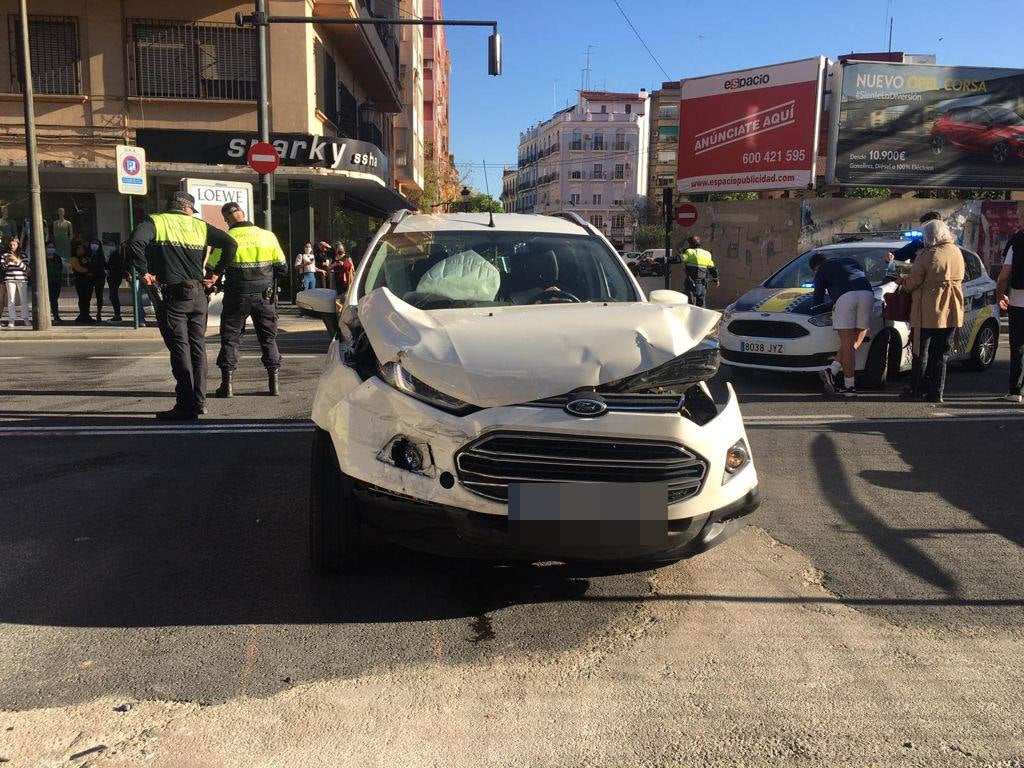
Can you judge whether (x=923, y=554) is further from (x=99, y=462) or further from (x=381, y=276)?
(x=99, y=462)

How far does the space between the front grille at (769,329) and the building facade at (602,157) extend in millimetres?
100198

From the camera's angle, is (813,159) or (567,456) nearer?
(567,456)

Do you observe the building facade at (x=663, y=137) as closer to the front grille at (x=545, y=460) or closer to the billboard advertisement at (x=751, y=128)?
the billboard advertisement at (x=751, y=128)

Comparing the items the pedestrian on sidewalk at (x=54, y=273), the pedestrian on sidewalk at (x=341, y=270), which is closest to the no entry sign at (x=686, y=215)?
the pedestrian on sidewalk at (x=341, y=270)

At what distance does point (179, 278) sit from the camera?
296 inches

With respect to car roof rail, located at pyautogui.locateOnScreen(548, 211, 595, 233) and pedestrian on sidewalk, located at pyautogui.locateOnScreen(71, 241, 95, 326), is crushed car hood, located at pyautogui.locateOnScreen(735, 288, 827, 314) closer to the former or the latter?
car roof rail, located at pyautogui.locateOnScreen(548, 211, 595, 233)

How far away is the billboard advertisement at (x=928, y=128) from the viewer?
2716cm

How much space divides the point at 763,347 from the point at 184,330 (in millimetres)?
6104

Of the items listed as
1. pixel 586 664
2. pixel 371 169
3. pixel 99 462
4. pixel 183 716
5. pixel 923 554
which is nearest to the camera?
pixel 183 716

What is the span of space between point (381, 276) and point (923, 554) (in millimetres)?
3301

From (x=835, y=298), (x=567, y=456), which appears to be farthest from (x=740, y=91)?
(x=567, y=456)

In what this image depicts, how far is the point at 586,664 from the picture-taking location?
10.4 ft

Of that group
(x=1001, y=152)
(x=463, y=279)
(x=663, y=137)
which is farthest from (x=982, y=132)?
(x=663, y=137)

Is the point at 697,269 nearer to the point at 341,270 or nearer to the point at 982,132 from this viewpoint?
the point at 341,270
